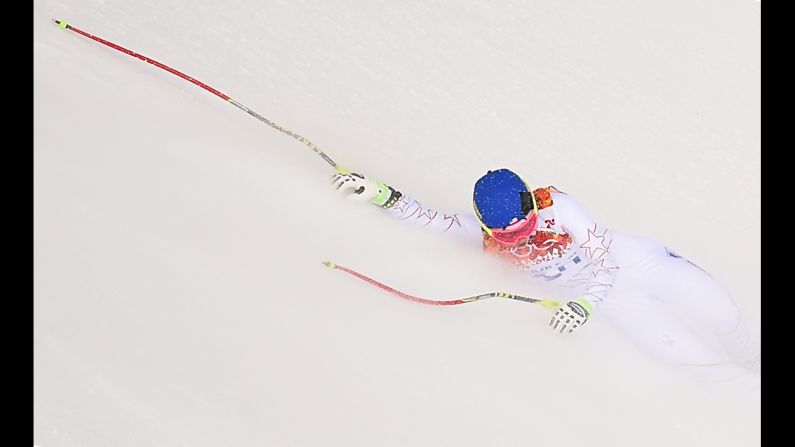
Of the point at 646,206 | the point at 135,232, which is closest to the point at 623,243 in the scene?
the point at 646,206

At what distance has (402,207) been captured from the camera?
262 cm

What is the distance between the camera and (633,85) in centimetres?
367

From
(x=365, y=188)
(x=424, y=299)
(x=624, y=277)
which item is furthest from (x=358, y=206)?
(x=624, y=277)

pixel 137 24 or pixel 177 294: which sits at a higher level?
pixel 137 24

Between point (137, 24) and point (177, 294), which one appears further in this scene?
point (137, 24)

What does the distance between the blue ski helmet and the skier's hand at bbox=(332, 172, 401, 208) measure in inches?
11.7

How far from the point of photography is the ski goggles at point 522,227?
2404 mm

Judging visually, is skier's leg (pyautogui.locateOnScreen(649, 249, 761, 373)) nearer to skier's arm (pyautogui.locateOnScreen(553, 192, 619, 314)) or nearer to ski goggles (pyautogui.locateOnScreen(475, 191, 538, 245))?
skier's arm (pyautogui.locateOnScreen(553, 192, 619, 314))

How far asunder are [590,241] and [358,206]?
2.34ft

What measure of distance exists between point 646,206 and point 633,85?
0.57 m

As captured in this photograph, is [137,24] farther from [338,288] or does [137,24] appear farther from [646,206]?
[646,206]

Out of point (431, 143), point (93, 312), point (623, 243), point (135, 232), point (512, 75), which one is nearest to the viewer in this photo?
point (93, 312)

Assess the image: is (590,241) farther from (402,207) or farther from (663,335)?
(402,207)

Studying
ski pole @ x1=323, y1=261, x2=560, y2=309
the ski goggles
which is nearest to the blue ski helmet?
the ski goggles
